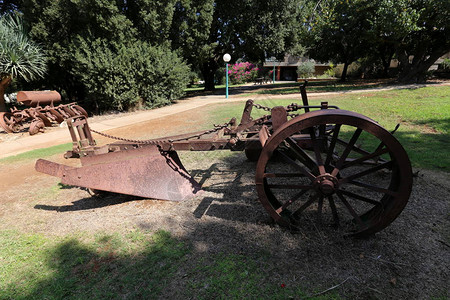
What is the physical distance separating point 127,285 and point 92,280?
0.34m

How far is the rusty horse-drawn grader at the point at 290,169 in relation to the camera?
212 centimetres

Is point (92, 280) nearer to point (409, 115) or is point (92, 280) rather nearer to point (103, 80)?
point (409, 115)

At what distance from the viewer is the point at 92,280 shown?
7.09ft

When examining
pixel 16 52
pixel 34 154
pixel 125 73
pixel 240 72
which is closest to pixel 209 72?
pixel 125 73

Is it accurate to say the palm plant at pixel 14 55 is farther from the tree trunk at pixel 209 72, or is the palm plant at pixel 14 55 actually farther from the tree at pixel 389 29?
the tree at pixel 389 29

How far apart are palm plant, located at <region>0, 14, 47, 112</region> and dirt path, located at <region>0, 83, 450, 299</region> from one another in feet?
34.4

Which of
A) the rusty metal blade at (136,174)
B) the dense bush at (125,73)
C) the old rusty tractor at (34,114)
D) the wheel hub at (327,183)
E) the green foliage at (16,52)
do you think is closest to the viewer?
the wheel hub at (327,183)

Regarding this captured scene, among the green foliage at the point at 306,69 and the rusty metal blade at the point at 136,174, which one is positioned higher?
the rusty metal blade at the point at 136,174

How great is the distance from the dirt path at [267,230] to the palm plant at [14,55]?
1049 cm

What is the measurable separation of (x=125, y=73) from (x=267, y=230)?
12969 millimetres

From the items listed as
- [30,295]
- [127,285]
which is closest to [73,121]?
[30,295]

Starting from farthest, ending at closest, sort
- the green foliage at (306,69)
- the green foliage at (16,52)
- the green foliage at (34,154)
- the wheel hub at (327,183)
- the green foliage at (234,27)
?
1. the green foliage at (306,69)
2. the green foliage at (234,27)
3. the green foliage at (16,52)
4. the green foliage at (34,154)
5. the wheel hub at (327,183)

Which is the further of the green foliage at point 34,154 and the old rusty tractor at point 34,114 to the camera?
the old rusty tractor at point 34,114

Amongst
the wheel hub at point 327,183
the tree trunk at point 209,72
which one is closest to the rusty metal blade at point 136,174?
the wheel hub at point 327,183
